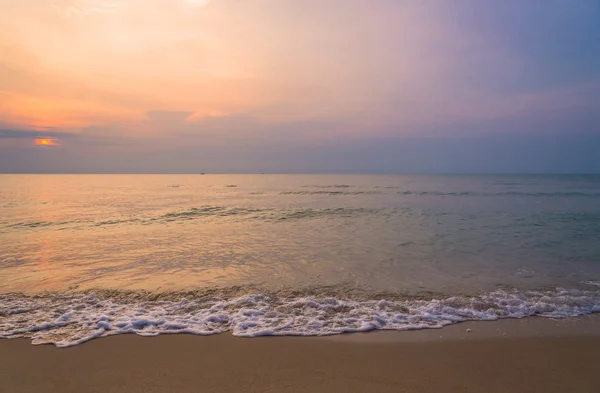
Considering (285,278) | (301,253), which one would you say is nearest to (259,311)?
(285,278)

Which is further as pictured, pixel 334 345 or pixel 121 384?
pixel 334 345

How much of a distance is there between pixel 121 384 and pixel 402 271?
7.84m

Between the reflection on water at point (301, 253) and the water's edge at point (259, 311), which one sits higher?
the reflection on water at point (301, 253)

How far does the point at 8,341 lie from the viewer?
5.54 m

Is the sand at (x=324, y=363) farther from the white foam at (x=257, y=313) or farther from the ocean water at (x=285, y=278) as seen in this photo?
the ocean water at (x=285, y=278)

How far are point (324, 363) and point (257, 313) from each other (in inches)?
92.2

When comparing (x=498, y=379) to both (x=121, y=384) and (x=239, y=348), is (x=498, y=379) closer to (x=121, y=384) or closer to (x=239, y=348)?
(x=239, y=348)

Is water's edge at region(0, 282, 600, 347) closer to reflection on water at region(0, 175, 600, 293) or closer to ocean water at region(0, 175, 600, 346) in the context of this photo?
ocean water at region(0, 175, 600, 346)

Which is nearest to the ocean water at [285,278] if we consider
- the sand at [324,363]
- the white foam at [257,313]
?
the white foam at [257,313]

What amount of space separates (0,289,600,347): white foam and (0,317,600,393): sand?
1.11 feet

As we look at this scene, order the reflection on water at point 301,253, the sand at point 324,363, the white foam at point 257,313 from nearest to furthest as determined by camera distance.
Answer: the sand at point 324,363 < the white foam at point 257,313 < the reflection on water at point 301,253

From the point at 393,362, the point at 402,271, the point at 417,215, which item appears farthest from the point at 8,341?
the point at 417,215

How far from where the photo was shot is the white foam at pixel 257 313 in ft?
19.6

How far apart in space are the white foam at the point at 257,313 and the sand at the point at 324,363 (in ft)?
1.11
